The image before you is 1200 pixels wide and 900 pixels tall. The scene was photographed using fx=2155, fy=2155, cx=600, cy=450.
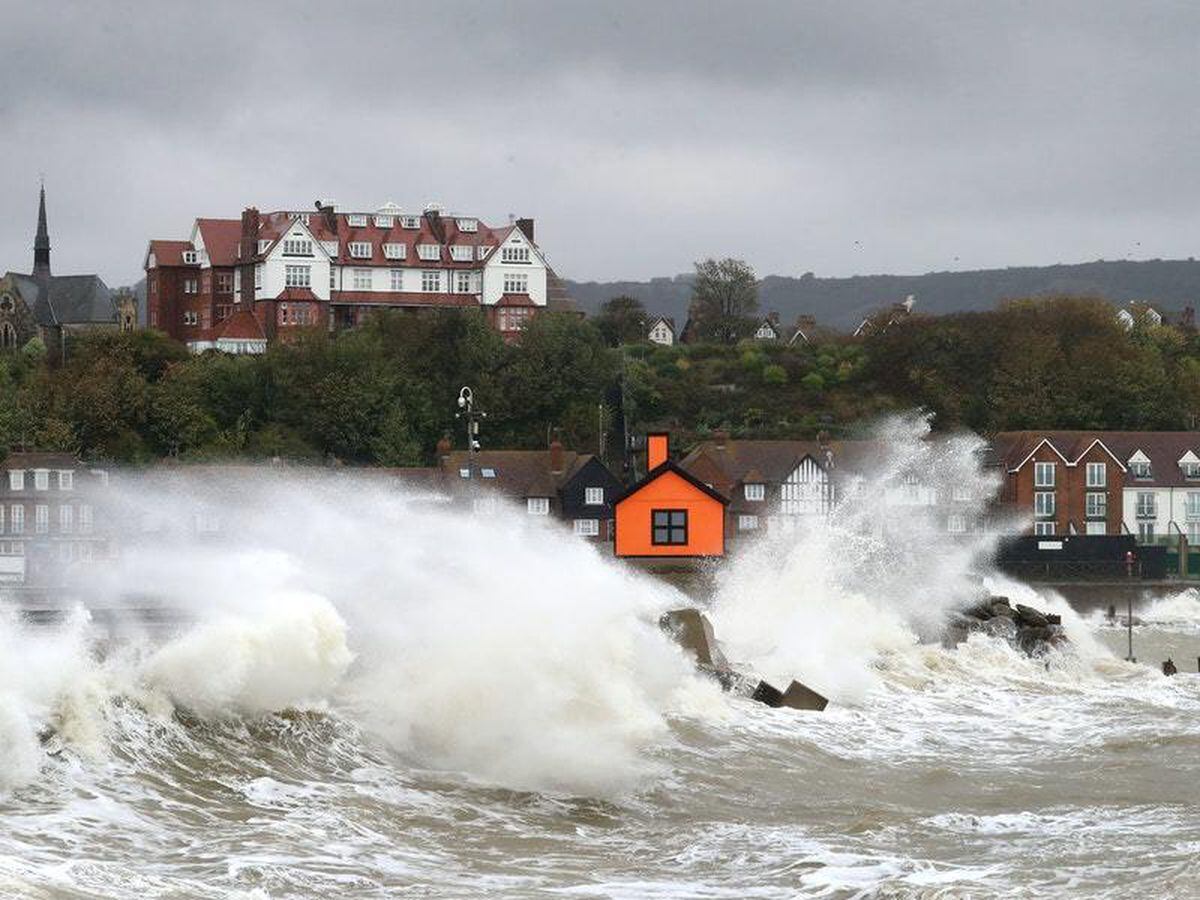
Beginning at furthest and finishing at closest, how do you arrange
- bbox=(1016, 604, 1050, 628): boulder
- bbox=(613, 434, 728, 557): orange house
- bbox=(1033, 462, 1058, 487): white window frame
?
bbox=(1033, 462, 1058, 487): white window frame, bbox=(613, 434, 728, 557): orange house, bbox=(1016, 604, 1050, 628): boulder

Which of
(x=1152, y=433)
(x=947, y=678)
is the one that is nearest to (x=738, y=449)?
(x=1152, y=433)

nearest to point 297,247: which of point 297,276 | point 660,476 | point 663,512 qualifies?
point 297,276

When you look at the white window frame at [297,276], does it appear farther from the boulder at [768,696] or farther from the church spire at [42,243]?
the boulder at [768,696]

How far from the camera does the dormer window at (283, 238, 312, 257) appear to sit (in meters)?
84.5

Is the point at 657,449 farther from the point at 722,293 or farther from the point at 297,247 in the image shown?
the point at 722,293

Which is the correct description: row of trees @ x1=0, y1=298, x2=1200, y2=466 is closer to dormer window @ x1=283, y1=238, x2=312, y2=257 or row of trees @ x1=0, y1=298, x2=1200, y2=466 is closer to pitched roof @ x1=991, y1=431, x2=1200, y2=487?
pitched roof @ x1=991, y1=431, x2=1200, y2=487

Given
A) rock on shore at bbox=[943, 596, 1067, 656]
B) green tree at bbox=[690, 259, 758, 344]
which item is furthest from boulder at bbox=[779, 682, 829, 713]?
green tree at bbox=[690, 259, 758, 344]

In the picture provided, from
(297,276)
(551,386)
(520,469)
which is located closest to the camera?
(520,469)

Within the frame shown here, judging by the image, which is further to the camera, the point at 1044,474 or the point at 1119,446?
the point at 1119,446

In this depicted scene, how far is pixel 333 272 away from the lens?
85.7m

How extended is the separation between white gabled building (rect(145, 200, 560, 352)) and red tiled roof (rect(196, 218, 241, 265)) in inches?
1.6

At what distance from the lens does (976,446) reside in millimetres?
75188

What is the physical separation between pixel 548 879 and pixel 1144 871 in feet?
16.8

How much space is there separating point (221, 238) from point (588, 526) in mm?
28917
